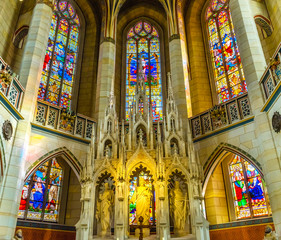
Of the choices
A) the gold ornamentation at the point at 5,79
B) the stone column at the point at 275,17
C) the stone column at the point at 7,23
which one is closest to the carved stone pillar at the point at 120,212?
the gold ornamentation at the point at 5,79

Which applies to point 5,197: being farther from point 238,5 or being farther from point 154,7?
point 154,7

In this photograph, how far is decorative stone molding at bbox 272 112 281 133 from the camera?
8.93 m

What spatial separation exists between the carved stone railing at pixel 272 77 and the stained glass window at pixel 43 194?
9166mm

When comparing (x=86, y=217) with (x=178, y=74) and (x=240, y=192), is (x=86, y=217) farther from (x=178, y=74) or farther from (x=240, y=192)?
(x=178, y=74)

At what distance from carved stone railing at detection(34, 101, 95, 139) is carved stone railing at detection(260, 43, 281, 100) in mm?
7204

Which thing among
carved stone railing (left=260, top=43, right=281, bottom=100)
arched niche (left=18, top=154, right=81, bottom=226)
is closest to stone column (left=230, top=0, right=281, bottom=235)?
carved stone railing (left=260, top=43, right=281, bottom=100)

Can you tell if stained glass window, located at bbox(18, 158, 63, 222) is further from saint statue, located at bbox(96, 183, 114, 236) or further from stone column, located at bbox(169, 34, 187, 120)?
stone column, located at bbox(169, 34, 187, 120)

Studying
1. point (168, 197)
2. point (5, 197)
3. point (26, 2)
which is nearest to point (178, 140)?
point (168, 197)

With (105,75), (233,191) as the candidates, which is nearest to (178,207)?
(233,191)

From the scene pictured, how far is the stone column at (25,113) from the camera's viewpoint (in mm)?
9023

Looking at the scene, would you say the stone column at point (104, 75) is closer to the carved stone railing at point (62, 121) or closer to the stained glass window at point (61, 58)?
the carved stone railing at point (62, 121)

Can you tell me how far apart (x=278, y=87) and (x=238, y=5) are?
212 inches

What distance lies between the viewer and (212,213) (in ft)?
39.8

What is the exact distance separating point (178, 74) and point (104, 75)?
357cm
